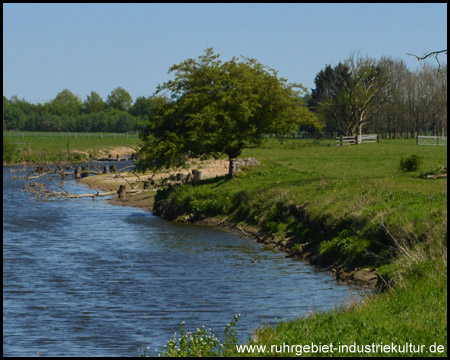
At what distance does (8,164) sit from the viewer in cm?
9525

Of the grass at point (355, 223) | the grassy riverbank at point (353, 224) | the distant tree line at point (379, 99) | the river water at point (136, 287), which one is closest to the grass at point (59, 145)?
the distant tree line at point (379, 99)

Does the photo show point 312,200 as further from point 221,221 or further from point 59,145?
point 59,145

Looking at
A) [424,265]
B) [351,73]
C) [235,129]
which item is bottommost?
[424,265]

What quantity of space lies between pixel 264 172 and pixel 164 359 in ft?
103

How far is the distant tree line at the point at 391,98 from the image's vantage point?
335 feet

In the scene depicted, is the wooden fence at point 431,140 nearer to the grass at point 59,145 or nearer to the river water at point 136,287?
the grass at point 59,145

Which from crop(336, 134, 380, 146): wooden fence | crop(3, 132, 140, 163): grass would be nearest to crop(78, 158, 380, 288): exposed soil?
crop(336, 134, 380, 146): wooden fence

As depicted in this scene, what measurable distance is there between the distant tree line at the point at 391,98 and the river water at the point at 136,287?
67409 millimetres

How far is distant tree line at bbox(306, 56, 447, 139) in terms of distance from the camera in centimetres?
10206

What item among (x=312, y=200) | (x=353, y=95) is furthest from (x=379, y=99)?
(x=312, y=200)

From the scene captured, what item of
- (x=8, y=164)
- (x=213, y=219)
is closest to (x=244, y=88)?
(x=213, y=219)

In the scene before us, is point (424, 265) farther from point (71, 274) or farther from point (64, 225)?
point (64, 225)

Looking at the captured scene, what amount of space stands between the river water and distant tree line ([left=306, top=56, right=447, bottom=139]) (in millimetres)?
67409

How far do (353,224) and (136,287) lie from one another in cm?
810
